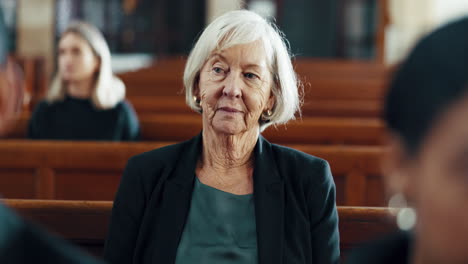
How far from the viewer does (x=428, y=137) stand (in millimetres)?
762

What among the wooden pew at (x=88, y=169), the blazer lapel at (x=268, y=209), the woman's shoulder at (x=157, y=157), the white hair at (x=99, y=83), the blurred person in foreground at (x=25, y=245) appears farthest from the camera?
the white hair at (x=99, y=83)

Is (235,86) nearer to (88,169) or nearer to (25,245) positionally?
(25,245)

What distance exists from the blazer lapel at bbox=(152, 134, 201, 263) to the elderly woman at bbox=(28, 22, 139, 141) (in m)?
1.93

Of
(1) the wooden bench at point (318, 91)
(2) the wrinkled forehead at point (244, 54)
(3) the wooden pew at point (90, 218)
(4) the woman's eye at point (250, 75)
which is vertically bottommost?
(1) the wooden bench at point (318, 91)

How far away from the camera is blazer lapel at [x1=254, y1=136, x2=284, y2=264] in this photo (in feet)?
5.52

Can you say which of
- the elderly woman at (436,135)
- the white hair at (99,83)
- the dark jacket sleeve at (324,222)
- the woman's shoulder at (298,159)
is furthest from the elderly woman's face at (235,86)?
the white hair at (99,83)

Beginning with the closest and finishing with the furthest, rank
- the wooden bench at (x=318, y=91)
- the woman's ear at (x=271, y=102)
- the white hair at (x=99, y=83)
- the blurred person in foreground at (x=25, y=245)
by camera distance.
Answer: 1. the blurred person in foreground at (x=25, y=245)
2. the woman's ear at (x=271, y=102)
3. the white hair at (x=99, y=83)
4. the wooden bench at (x=318, y=91)

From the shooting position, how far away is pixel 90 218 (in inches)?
74.7

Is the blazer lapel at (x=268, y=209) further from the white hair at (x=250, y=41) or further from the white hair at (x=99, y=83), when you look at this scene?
the white hair at (x=99, y=83)

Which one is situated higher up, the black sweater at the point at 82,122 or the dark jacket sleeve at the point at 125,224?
the dark jacket sleeve at the point at 125,224

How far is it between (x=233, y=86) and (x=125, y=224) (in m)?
0.54

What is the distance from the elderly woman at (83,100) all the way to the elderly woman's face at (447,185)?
120 inches

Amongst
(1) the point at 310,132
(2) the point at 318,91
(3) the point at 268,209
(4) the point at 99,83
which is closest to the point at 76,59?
(4) the point at 99,83

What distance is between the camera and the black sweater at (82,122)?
3.70m
